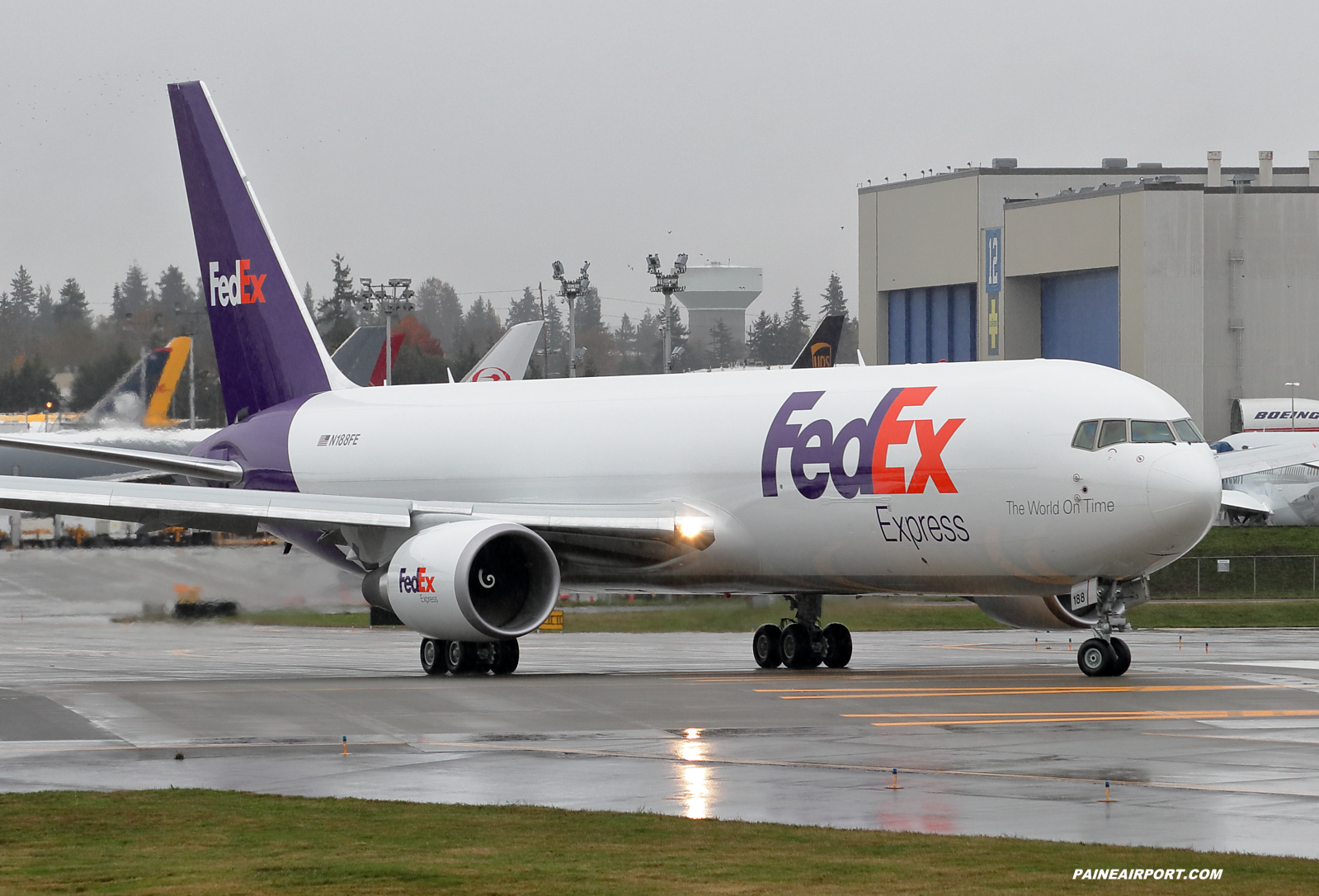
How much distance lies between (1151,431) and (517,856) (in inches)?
569

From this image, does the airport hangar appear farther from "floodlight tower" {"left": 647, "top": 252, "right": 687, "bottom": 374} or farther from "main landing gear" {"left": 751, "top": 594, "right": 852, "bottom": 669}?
"main landing gear" {"left": 751, "top": 594, "right": 852, "bottom": 669}

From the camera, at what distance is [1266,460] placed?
1754 inches

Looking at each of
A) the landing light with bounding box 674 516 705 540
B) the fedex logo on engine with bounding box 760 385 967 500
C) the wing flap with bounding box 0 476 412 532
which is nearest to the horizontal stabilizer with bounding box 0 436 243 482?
the wing flap with bounding box 0 476 412 532

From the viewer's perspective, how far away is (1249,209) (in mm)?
85438

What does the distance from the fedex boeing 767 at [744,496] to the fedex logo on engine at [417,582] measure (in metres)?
0.03

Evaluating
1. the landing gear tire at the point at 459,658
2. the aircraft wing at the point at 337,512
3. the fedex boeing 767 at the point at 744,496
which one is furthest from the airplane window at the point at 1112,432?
the landing gear tire at the point at 459,658

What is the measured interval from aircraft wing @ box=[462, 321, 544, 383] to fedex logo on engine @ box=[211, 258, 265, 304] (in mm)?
13745

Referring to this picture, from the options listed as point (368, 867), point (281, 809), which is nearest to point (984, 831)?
point (368, 867)

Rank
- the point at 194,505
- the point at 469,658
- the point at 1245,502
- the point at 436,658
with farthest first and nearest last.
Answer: the point at 1245,502 < the point at 436,658 < the point at 469,658 < the point at 194,505

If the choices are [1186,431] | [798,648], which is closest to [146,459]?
[798,648]

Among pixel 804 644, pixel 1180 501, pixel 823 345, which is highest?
pixel 823 345

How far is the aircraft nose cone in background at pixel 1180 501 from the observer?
22.8 m

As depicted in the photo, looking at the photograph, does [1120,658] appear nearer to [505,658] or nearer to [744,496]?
[744,496]

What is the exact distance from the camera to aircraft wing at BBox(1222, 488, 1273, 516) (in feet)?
223
